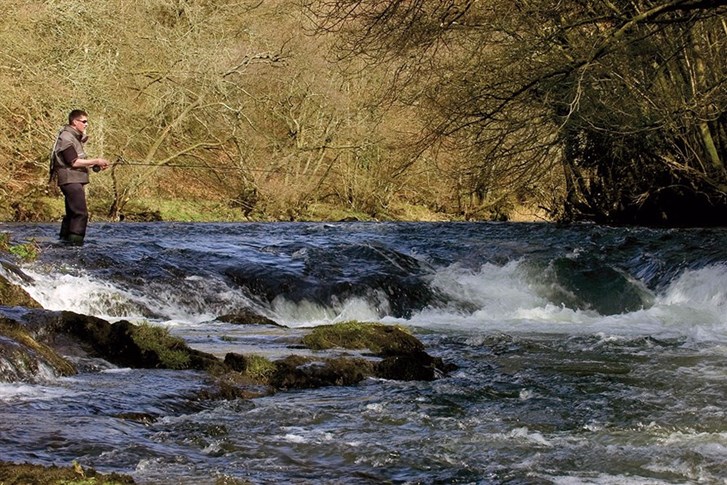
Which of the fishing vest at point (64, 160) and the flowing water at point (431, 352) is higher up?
the fishing vest at point (64, 160)

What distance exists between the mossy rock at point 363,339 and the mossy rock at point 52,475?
4647 mm

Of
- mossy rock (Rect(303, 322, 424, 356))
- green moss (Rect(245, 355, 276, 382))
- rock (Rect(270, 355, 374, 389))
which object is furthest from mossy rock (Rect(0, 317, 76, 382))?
mossy rock (Rect(303, 322, 424, 356))

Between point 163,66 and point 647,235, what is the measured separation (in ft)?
48.8

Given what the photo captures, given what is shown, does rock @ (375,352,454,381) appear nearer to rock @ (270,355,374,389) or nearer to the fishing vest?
rock @ (270,355,374,389)

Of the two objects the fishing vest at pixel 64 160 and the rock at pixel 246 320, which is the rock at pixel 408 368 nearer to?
the rock at pixel 246 320

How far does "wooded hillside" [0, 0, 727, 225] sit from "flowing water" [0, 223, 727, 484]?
6.14ft

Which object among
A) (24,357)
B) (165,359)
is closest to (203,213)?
(165,359)

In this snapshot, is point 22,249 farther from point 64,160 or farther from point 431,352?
point 431,352

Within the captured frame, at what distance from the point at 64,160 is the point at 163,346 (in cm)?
696

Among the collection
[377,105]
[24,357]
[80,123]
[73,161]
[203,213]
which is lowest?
[24,357]

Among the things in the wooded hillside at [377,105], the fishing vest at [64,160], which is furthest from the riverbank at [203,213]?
the fishing vest at [64,160]

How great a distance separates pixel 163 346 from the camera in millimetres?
7535

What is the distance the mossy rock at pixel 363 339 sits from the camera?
8703 millimetres

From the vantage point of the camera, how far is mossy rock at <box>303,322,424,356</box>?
8.70 m
